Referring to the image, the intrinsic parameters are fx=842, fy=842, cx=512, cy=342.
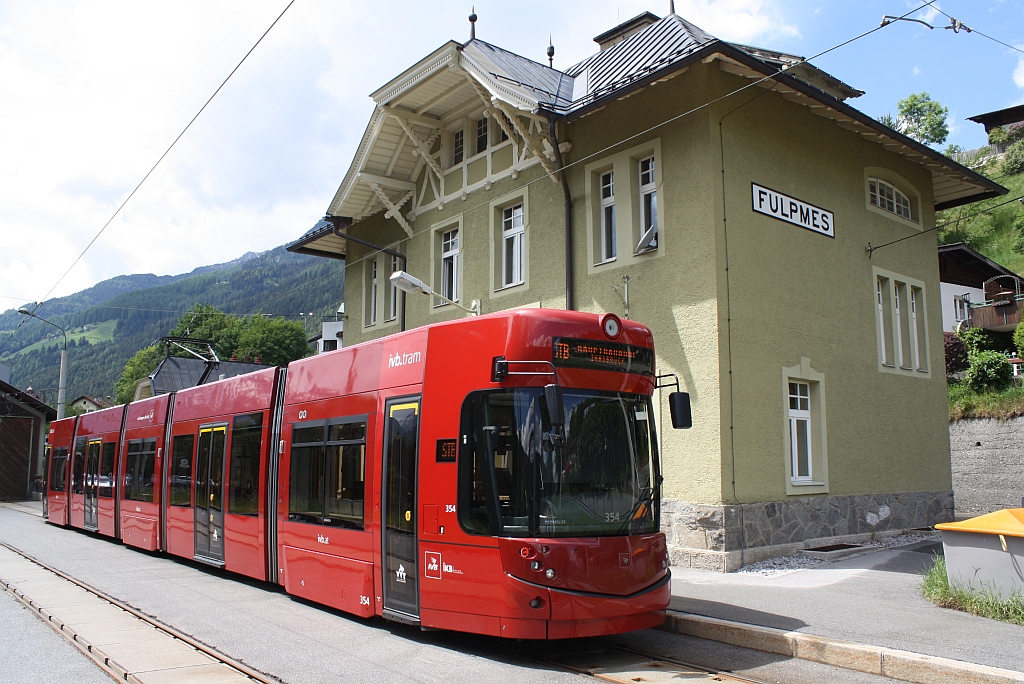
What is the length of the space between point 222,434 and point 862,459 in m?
11.0

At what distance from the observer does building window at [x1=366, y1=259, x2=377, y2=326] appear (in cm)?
Result: 2202

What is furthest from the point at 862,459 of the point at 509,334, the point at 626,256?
the point at 509,334

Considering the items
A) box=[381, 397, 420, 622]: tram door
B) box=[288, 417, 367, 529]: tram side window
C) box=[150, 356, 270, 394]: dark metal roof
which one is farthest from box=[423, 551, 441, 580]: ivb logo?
box=[150, 356, 270, 394]: dark metal roof

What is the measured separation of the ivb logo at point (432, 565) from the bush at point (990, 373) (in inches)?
890

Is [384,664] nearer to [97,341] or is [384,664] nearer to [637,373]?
[637,373]

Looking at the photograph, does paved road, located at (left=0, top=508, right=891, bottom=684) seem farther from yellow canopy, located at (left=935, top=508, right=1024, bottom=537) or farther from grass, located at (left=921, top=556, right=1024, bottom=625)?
yellow canopy, located at (left=935, top=508, right=1024, bottom=537)

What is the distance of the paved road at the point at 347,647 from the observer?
676 cm

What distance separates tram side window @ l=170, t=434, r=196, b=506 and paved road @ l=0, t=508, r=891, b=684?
2341mm

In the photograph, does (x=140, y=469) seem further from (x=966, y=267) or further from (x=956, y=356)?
(x=966, y=267)

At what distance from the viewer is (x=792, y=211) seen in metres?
14.5

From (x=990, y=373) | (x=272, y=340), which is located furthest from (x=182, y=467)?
(x=272, y=340)

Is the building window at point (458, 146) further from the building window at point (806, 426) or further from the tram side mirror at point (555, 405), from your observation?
the tram side mirror at point (555, 405)

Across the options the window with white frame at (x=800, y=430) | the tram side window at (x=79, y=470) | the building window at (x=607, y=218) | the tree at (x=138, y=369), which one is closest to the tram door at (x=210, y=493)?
the building window at (x=607, y=218)

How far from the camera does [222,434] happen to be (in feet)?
42.5
